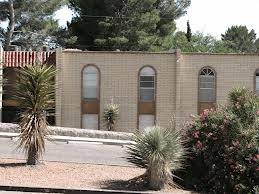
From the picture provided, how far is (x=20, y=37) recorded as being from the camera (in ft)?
185

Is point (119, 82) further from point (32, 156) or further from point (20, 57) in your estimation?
point (32, 156)

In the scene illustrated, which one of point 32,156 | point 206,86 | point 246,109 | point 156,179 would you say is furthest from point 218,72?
point 156,179

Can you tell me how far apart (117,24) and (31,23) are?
33.4 feet

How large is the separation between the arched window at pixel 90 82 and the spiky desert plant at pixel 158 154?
26.0m

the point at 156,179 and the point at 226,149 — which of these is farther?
the point at 226,149

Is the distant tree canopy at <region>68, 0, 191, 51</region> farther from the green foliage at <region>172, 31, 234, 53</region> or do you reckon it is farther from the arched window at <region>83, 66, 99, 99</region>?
the green foliage at <region>172, 31, 234, 53</region>

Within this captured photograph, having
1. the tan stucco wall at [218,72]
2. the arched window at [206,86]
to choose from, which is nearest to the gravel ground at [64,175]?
the tan stucco wall at [218,72]

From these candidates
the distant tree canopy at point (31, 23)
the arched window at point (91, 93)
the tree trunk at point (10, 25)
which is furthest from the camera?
the distant tree canopy at point (31, 23)

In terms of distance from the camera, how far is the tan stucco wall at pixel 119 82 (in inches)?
1549

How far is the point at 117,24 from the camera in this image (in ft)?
168

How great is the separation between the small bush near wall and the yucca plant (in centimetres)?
405

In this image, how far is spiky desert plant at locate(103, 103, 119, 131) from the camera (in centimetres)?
3831

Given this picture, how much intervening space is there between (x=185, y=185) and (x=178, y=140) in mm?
1253

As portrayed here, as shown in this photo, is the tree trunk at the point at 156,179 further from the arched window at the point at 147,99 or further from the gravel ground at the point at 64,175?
the arched window at the point at 147,99
